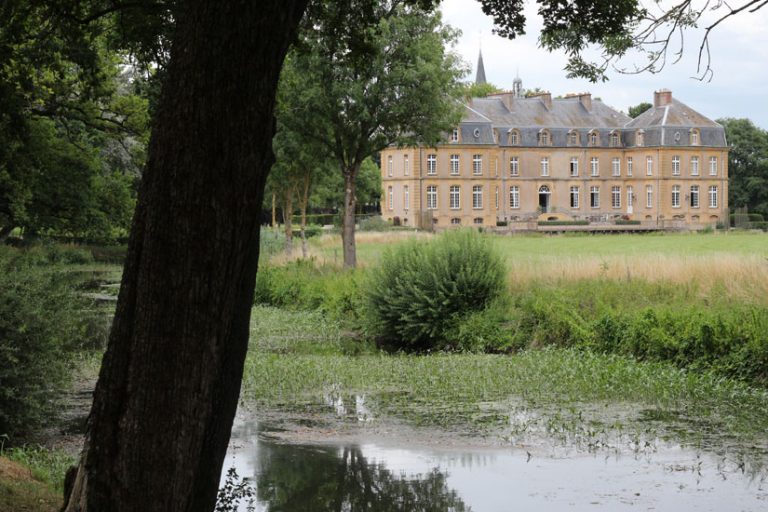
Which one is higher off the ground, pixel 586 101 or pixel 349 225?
pixel 586 101

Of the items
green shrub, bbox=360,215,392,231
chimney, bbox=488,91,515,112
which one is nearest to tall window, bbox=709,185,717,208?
chimney, bbox=488,91,515,112

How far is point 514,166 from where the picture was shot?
72875mm

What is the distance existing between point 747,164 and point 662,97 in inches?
450

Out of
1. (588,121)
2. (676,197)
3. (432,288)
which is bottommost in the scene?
(432,288)

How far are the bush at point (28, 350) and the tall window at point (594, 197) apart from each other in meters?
67.3

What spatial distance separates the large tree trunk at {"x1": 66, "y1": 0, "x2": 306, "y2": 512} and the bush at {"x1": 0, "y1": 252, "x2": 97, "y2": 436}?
5.26 m

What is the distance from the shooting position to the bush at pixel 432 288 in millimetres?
18609

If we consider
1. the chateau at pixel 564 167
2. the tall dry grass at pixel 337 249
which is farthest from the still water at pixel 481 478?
the chateau at pixel 564 167

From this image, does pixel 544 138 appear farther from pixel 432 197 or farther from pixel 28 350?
pixel 28 350

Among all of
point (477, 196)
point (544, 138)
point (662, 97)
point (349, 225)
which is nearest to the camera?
point (349, 225)

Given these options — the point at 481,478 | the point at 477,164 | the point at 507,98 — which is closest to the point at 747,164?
the point at 507,98

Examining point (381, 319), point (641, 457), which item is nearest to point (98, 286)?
point (381, 319)

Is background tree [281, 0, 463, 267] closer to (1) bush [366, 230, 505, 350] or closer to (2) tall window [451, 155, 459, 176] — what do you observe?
(1) bush [366, 230, 505, 350]

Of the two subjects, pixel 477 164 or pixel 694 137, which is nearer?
→ pixel 477 164
